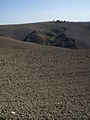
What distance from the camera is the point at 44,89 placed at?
26.7ft

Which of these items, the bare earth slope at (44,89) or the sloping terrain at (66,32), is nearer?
the bare earth slope at (44,89)

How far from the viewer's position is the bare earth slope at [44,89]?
243 inches

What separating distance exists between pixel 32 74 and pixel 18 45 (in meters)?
9.21

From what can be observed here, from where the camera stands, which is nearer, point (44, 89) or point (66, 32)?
point (44, 89)

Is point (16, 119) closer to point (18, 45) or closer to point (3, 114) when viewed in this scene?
point (3, 114)

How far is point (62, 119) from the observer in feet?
19.2

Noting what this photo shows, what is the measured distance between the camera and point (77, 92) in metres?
7.84

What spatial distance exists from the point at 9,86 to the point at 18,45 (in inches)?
435

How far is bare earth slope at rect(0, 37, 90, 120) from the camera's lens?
20.2 ft

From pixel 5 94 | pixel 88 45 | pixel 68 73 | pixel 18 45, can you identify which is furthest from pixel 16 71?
pixel 88 45

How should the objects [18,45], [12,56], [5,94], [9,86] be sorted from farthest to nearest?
1. [18,45]
2. [12,56]
3. [9,86]
4. [5,94]

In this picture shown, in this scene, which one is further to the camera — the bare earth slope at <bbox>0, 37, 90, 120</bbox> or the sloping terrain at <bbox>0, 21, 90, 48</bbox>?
the sloping terrain at <bbox>0, 21, 90, 48</bbox>

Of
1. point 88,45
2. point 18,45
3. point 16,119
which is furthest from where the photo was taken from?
point 88,45

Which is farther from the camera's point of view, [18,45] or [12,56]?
[18,45]
